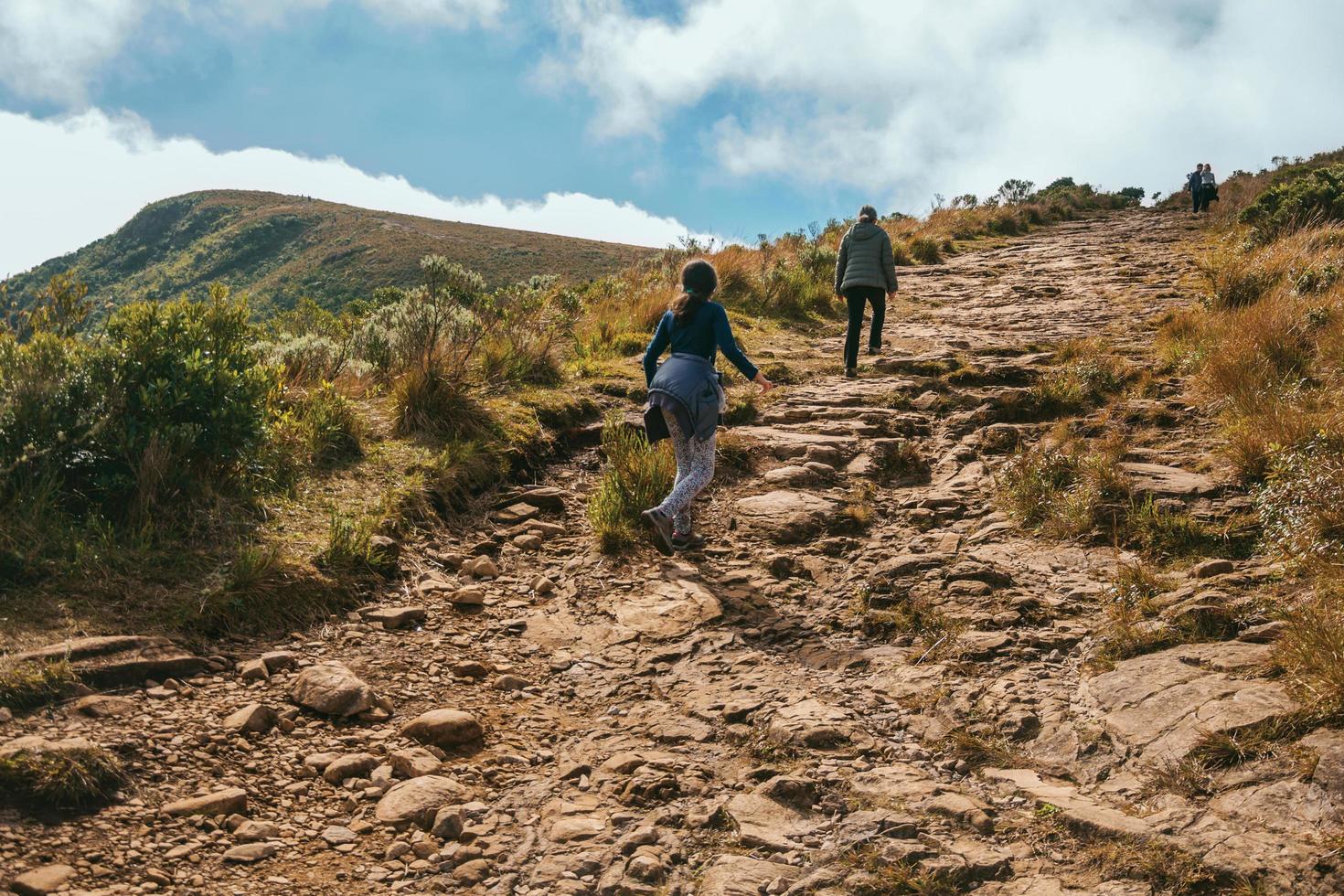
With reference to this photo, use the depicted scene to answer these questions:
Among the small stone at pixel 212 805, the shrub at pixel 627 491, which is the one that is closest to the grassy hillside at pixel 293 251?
the shrub at pixel 627 491

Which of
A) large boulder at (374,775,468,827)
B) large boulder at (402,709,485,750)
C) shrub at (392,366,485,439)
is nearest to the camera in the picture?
large boulder at (374,775,468,827)

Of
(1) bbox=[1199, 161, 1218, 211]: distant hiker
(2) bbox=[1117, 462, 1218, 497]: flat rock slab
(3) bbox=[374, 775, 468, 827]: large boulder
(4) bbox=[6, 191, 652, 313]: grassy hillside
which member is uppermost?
(4) bbox=[6, 191, 652, 313]: grassy hillside

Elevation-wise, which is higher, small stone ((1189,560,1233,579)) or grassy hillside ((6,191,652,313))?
grassy hillside ((6,191,652,313))

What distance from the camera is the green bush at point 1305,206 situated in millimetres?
13469

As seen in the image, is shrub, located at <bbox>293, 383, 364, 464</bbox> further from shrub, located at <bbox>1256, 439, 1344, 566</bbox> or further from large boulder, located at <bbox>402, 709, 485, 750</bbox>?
shrub, located at <bbox>1256, 439, 1344, 566</bbox>

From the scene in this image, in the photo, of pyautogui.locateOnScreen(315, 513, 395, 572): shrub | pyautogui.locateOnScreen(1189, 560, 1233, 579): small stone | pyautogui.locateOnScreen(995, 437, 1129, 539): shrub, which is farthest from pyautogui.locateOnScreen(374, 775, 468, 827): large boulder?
pyautogui.locateOnScreen(995, 437, 1129, 539): shrub

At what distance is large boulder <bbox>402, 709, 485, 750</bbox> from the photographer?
397 centimetres

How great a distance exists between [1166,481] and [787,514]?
2561 mm

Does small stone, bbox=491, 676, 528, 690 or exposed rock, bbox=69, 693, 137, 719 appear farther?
small stone, bbox=491, 676, 528, 690

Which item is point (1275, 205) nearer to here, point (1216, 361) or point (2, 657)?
point (1216, 361)

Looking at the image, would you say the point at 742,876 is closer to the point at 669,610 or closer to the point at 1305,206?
the point at 669,610

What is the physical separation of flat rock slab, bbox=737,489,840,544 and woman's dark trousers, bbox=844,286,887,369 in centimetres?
366

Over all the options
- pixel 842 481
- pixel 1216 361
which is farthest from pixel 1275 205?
pixel 842 481

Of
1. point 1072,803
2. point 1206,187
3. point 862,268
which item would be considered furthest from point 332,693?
point 1206,187
